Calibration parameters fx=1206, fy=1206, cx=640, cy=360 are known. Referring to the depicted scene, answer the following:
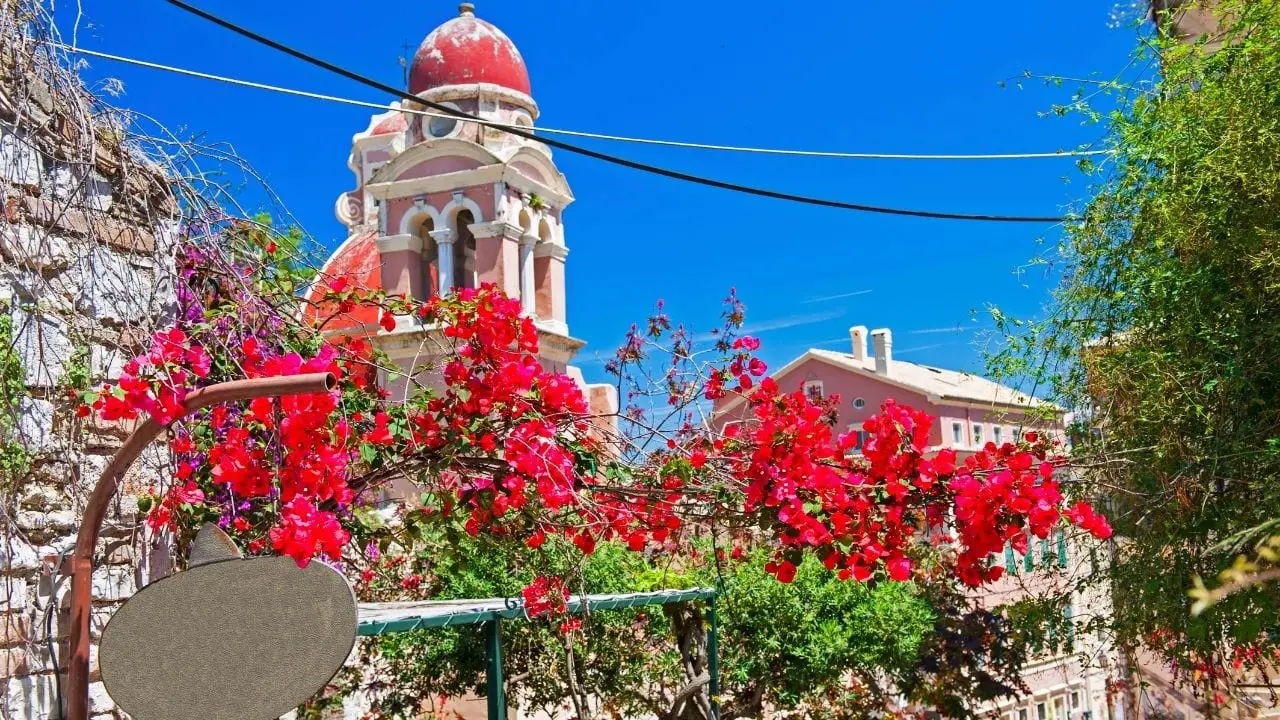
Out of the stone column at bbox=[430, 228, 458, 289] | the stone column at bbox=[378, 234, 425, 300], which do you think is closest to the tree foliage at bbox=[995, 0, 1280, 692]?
the stone column at bbox=[430, 228, 458, 289]

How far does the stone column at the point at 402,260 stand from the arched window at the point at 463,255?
2.06ft

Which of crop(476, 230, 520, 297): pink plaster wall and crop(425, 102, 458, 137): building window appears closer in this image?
crop(476, 230, 520, 297): pink plaster wall

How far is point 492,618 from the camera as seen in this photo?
5.36m

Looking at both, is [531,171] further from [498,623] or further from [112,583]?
[112,583]

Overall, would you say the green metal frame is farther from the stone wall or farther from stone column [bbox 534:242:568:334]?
stone column [bbox 534:242:568:334]

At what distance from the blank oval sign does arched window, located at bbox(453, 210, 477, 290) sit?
17625 mm

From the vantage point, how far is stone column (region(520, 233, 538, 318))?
784 inches

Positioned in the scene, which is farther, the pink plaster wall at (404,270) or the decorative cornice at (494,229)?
the pink plaster wall at (404,270)

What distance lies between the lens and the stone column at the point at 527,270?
19.9 metres

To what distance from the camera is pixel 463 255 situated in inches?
822

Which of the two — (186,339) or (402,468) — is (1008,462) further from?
(186,339)

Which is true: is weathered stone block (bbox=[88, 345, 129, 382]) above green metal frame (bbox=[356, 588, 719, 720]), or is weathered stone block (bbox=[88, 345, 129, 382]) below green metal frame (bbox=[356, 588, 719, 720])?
above

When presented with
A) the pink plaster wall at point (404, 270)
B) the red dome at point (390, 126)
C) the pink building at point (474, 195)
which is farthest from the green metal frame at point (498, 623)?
the red dome at point (390, 126)

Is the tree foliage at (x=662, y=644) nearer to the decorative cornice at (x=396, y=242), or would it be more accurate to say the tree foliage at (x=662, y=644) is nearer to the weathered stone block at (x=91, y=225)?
the weathered stone block at (x=91, y=225)
